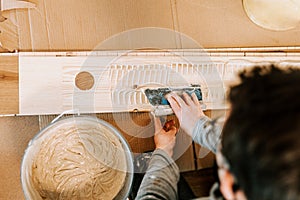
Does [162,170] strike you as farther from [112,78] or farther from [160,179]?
[112,78]

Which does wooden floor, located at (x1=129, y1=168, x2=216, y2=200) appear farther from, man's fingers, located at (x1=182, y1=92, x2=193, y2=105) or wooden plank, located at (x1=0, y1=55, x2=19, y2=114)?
wooden plank, located at (x1=0, y1=55, x2=19, y2=114)

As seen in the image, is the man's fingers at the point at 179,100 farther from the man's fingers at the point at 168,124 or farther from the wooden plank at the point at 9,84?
the wooden plank at the point at 9,84

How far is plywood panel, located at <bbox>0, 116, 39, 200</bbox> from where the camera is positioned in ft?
3.22

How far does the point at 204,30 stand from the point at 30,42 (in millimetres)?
494

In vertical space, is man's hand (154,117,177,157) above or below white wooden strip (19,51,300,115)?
below

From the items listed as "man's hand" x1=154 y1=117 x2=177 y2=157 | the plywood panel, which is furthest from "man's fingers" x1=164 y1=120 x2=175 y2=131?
the plywood panel

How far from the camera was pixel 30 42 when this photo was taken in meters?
0.96

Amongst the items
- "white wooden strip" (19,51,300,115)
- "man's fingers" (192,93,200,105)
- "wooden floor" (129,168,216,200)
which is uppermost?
"white wooden strip" (19,51,300,115)

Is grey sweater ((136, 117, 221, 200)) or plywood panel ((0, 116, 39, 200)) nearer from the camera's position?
grey sweater ((136, 117, 221, 200))

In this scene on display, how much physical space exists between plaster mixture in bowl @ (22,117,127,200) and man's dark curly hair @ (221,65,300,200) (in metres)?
0.43

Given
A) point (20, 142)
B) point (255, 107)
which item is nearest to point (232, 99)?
point (255, 107)

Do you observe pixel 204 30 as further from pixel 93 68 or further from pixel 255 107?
pixel 255 107

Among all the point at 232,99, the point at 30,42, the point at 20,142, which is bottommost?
the point at 20,142

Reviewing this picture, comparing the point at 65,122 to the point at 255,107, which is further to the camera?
the point at 65,122
